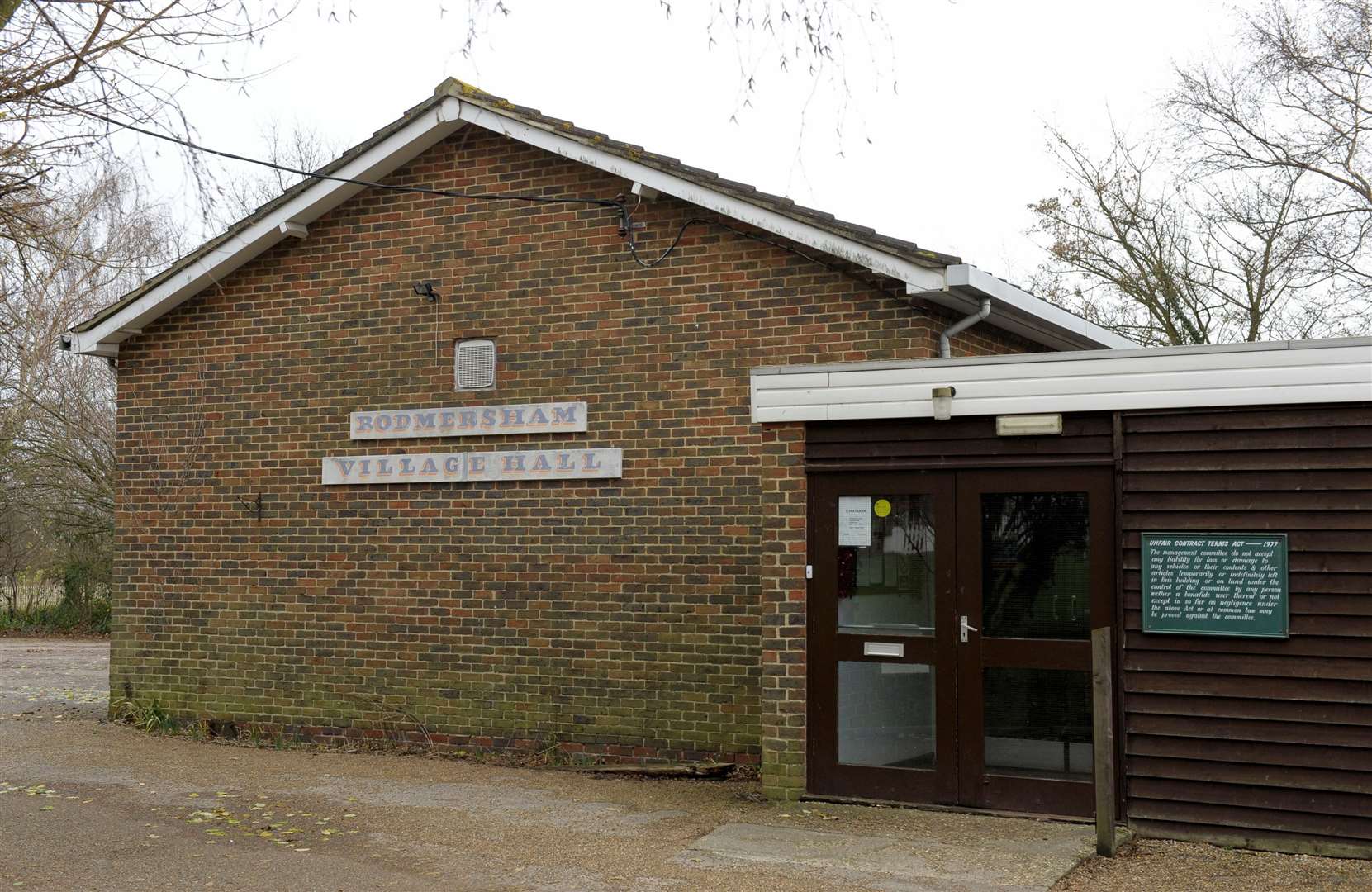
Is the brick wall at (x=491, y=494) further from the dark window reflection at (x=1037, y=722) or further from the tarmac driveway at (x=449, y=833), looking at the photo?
the dark window reflection at (x=1037, y=722)

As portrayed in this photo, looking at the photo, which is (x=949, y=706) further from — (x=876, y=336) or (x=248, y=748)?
(x=248, y=748)

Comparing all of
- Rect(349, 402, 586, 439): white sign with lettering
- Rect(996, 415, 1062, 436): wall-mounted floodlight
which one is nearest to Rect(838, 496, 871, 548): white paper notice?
Rect(996, 415, 1062, 436): wall-mounted floodlight

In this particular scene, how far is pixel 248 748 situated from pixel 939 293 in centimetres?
716

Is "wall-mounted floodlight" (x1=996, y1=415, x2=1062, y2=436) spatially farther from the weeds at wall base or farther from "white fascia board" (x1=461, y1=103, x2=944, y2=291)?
the weeds at wall base

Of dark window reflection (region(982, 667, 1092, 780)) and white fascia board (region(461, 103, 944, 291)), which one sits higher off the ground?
white fascia board (region(461, 103, 944, 291))

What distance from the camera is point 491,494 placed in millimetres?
11352

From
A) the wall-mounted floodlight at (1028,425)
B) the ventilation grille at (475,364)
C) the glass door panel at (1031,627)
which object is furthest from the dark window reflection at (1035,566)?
the ventilation grille at (475,364)

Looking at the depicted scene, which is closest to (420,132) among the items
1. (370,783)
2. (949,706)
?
(370,783)

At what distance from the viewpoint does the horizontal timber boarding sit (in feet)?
23.4

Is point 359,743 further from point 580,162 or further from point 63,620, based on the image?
point 63,620

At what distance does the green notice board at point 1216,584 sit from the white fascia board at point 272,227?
684 cm

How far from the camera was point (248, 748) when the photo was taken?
468 inches

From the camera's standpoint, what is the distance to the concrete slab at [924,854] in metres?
6.78

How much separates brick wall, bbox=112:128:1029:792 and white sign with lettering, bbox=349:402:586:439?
11 centimetres
